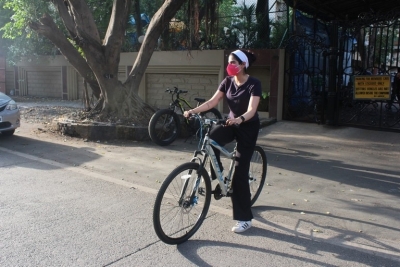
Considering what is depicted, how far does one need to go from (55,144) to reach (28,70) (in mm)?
15388

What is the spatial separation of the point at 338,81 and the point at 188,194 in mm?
8110

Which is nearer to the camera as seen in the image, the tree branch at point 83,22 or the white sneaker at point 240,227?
the white sneaker at point 240,227

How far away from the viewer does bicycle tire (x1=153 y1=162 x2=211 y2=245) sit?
3814mm

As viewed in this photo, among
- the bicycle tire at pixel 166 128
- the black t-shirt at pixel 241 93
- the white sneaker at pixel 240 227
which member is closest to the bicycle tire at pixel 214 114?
the bicycle tire at pixel 166 128

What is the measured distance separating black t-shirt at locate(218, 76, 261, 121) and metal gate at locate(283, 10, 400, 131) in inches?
260

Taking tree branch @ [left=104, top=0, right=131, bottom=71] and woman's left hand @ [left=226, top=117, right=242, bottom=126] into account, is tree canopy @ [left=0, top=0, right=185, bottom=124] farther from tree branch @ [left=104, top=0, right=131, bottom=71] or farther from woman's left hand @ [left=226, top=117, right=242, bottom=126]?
woman's left hand @ [left=226, top=117, right=242, bottom=126]

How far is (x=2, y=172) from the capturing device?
259 inches

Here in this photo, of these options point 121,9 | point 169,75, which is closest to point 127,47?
point 169,75

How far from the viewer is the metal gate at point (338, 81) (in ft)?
33.1

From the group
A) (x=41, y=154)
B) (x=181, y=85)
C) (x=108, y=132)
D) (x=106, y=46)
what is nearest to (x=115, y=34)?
(x=106, y=46)

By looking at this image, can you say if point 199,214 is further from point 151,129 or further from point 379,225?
point 151,129

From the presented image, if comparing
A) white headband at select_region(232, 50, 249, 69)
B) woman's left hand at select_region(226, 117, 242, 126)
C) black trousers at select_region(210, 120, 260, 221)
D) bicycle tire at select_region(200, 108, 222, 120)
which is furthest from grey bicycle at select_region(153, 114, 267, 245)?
bicycle tire at select_region(200, 108, 222, 120)

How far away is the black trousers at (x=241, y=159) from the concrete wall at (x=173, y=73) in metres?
7.61

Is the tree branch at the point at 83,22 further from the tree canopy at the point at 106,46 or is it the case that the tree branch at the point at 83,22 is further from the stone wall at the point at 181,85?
the stone wall at the point at 181,85
